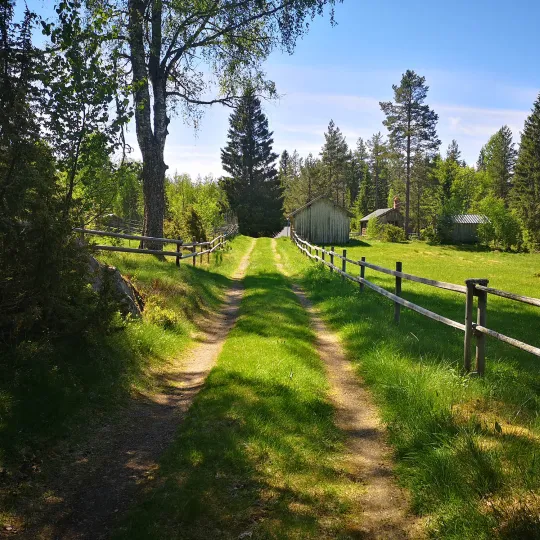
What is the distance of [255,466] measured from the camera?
394cm

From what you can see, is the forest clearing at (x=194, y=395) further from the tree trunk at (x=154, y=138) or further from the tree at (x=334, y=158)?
the tree at (x=334, y=158)

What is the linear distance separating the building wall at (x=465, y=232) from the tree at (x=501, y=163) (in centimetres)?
2458

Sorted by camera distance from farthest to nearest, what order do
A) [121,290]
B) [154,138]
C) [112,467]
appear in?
[154,138], [121,290], [112,467]

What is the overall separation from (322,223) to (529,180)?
26489 millimetres

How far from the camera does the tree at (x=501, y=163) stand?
7506 cm

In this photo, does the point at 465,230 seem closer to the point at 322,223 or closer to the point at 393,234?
the point at 393,234

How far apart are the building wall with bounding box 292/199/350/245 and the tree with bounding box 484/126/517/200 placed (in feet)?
138

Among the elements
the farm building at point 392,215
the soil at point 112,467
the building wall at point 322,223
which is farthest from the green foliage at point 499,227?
the soil at point 112,467

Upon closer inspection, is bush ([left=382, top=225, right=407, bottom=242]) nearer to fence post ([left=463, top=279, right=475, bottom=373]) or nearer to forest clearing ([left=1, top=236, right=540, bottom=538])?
forest clearing ([left=1, top=236, right=540, bottom=538])

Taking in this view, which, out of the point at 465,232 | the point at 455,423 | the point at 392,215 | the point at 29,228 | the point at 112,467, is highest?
the point at 392,215

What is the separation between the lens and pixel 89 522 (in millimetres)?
3311

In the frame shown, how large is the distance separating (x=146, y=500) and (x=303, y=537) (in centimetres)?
134

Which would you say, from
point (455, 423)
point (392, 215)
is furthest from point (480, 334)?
point (392, 215)

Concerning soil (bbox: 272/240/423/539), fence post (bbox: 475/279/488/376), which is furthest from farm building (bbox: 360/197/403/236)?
fence post (bbox: 475/279/488/376)
